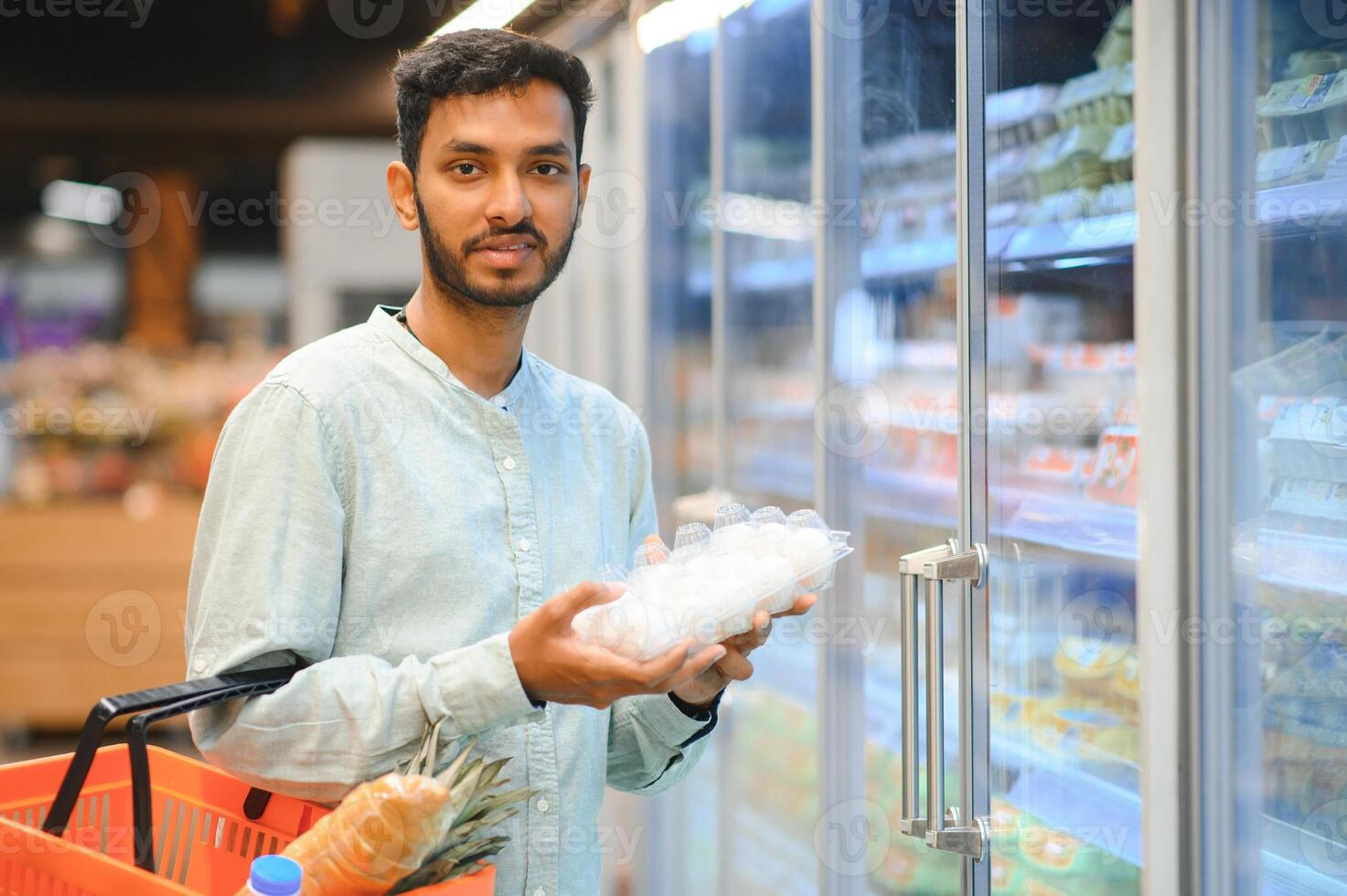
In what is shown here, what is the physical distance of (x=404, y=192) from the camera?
139 centimetres

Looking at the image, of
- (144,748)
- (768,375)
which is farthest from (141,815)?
(768,375)

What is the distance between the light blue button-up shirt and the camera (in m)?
1.12

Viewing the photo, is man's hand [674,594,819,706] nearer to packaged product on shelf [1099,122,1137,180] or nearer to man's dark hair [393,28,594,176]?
man's dark hair [393,28,594,176]

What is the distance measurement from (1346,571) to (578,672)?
4.01 ft

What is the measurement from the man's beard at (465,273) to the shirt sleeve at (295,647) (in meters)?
0.21

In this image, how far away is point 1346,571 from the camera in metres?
1.68

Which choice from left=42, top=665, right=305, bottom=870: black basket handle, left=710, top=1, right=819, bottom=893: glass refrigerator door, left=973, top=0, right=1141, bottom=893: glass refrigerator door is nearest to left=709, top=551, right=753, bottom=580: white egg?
left=42, top=665, right=305, bottom=870: black basket handle

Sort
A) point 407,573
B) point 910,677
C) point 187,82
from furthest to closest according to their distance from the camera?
point 187,82, point 910,677, point 407,573

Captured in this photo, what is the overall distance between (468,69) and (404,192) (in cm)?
18

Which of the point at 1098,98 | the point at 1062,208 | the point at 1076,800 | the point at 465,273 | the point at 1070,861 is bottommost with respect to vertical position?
the point at 1070,861

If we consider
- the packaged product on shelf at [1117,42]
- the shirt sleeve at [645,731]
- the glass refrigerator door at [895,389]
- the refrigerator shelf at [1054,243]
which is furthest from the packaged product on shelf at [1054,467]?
the shirt sleeve at [645,731]

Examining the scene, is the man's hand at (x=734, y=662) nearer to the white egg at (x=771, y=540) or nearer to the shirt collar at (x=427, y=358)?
the white egg at (x=771, y=540)

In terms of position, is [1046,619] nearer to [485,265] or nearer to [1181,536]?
[1181,536]

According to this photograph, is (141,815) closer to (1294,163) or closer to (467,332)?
(467,332)
